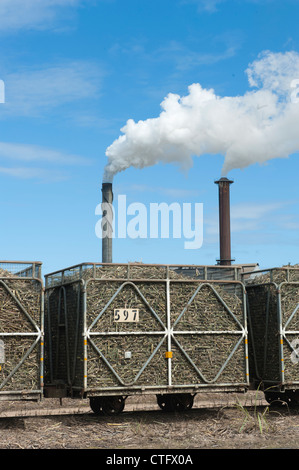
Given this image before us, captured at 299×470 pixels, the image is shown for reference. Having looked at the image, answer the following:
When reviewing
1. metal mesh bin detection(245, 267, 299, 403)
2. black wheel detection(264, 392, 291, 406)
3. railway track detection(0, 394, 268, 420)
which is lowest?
railway track detection(0, 394, 268, 420)

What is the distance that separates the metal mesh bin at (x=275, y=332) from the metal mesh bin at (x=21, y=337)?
636 cm

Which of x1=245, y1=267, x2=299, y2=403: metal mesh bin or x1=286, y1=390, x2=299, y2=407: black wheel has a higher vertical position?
x1=245, y1=267, x2=299, y2=403: metal mesh bin

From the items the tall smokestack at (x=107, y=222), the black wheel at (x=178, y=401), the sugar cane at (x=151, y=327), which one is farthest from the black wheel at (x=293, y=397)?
the tall smokestack at (x=107, y=222)

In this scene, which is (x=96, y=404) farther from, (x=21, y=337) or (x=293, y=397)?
(x=293, y=397)

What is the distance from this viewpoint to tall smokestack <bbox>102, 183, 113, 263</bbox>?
32.9m

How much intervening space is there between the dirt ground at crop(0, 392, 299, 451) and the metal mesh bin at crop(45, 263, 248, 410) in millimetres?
798

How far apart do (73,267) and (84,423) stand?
3.79 m

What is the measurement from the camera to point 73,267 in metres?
16.1

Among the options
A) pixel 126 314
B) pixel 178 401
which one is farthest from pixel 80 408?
pixel 126 314

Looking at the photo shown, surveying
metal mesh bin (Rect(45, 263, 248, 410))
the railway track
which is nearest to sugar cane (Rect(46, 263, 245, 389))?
metal mesh bin (Rect(45, 263, 248, 410))

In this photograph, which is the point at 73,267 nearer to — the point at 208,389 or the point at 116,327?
the point at 116,327

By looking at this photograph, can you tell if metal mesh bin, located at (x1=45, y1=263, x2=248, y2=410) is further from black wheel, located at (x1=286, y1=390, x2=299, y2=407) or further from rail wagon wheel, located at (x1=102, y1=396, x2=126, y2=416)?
black wheel, located at (x1=286, y1=390, x2=299, y2=407)

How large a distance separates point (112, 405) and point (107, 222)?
18330mm
